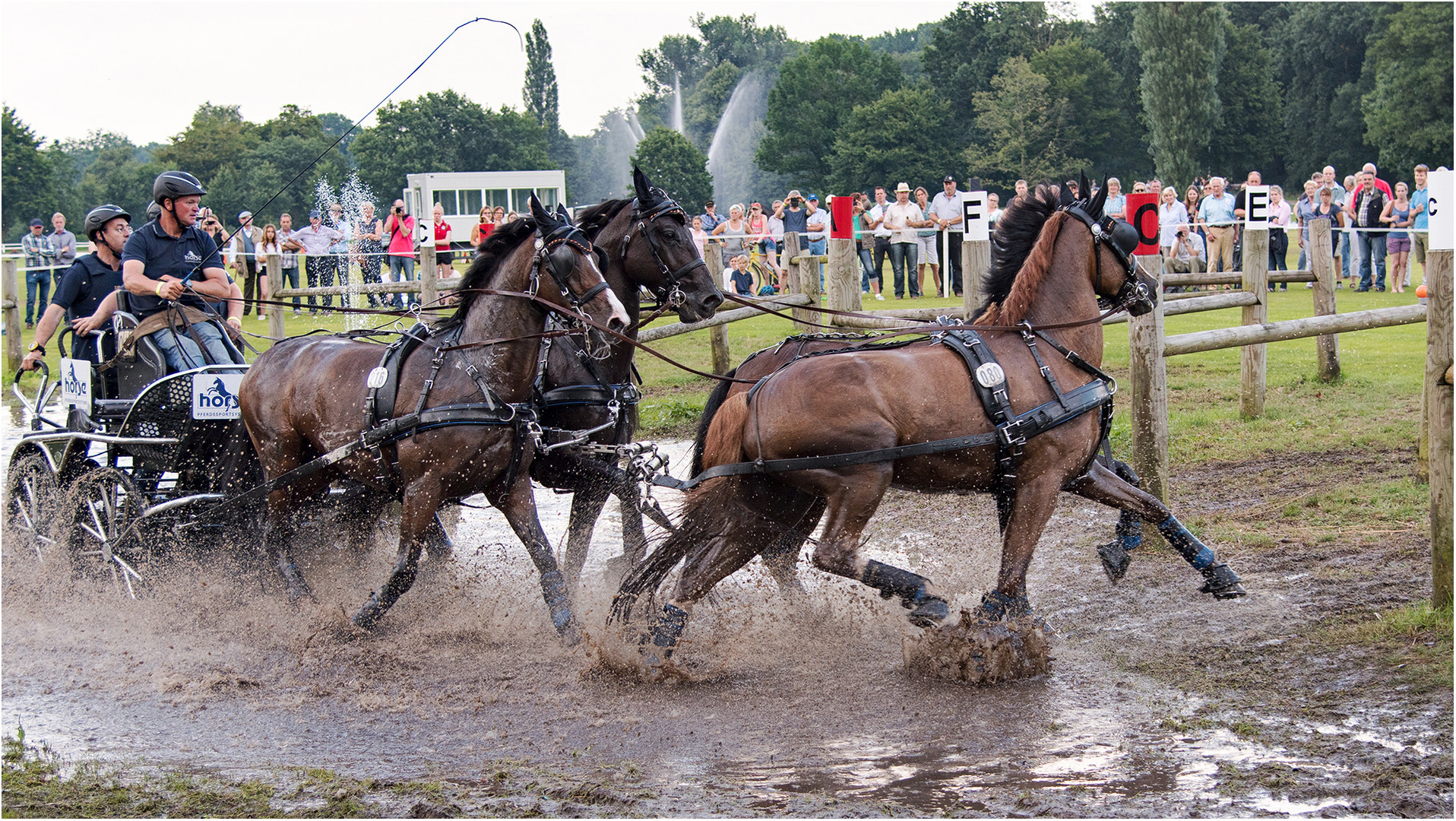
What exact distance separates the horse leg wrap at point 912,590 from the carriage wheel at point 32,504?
5232mm

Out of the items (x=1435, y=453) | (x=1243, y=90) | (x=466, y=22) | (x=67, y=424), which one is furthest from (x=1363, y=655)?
(x=1243, y=90)

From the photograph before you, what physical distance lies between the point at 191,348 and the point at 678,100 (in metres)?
95.8

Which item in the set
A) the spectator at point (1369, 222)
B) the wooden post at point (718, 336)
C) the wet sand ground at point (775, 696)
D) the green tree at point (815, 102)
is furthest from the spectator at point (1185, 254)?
the green tree at point (815, 102)

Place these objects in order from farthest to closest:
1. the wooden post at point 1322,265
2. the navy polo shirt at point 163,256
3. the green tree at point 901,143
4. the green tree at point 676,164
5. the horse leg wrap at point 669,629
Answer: the green tree at point 676,164 < the green tree at point 901,143 < the wooden post at point 1322,265 < the navy polo shirt at point 163,256 < the horse leg wrap at point 669,629

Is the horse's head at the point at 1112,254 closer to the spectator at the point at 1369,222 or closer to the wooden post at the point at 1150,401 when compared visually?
the wooden post at the point at 1150,401

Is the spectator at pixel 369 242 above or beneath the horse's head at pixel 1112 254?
above

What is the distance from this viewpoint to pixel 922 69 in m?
64.3

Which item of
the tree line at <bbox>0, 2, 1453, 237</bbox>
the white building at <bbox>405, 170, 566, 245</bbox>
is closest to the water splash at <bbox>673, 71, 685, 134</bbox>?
the tree line at <bbox>0, 2, 1453, 237</bbox>

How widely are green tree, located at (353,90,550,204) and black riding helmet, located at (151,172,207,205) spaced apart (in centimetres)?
5981

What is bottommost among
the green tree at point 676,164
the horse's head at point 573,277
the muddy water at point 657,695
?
the muddy water at point 657,695

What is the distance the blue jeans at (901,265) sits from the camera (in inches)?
750

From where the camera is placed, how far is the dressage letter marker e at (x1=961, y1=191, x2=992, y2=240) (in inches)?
300

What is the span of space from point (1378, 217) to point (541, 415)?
51.9 feet

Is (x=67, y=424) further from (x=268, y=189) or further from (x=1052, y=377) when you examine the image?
(x=268, y=189)
